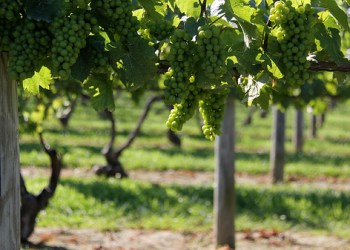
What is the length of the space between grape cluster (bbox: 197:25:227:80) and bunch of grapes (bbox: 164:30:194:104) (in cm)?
7

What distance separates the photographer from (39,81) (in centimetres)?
310

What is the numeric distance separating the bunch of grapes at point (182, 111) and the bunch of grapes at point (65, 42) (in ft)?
1.82

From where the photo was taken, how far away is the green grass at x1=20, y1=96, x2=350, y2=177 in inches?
576

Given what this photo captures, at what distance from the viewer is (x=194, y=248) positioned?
7551 millimetres

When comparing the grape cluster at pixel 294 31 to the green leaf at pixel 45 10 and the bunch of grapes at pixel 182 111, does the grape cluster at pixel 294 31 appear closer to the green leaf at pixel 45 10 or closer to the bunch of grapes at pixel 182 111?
the bunch of grapes at pixel 182 111

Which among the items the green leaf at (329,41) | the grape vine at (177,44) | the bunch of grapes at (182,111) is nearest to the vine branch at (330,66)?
the grape vine at (177,44)

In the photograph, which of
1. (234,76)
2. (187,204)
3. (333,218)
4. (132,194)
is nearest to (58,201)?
(132,194)

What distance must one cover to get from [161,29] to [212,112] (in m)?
0.51

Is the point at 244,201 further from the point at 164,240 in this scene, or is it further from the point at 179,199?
the point at 164,240

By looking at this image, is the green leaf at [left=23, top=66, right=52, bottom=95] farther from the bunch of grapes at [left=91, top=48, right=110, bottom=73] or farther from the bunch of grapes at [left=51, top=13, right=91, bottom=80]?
the bunch of grapes at [left=51, top=13, right=91, bottom=80]

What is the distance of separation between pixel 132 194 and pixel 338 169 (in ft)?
20.3

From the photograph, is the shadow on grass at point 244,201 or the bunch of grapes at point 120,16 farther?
the shadow on grass at point 244,201

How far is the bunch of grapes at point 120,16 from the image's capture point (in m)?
2.64

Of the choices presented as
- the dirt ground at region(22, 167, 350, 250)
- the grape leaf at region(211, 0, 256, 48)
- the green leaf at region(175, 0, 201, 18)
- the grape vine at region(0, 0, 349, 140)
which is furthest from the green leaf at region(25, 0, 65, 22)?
the dirt ground at region(22, 167, 350, 250)
